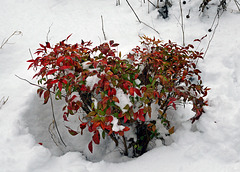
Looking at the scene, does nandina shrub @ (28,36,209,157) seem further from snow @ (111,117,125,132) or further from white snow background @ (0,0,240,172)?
white snow background @ (0,0,240,172)

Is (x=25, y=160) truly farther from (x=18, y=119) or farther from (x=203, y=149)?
(x=203, y=149)

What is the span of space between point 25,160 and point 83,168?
1.37ft

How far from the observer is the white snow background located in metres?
1.45

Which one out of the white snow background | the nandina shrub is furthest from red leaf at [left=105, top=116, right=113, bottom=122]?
the white snow background

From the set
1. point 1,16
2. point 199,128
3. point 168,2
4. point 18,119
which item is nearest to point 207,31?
point 168,2

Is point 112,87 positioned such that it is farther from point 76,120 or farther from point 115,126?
point 76,120

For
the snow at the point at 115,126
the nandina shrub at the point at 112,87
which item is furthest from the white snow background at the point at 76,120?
the snow at the point at 115,126

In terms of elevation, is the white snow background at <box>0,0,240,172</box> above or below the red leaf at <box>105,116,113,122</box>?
below

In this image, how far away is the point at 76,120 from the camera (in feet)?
6.89

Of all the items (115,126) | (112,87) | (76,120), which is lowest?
(76,120)

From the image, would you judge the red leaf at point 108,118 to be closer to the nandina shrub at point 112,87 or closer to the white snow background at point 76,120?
the nandina shrub at point 112,87

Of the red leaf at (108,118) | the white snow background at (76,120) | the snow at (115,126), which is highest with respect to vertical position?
the red leaf at (108,118)

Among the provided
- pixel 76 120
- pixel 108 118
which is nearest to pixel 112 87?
pixel 108 118

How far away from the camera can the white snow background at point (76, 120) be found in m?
1.45
